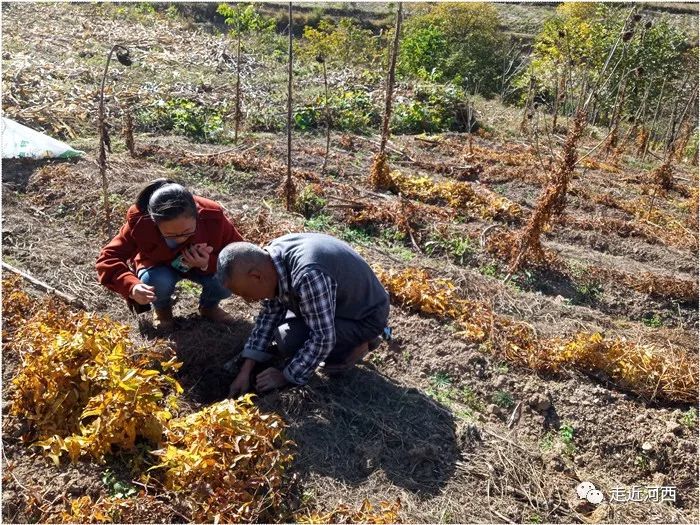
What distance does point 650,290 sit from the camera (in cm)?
558

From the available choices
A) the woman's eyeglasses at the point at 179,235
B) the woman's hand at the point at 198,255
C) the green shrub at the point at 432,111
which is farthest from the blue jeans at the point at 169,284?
the green shrub at the point at 432,111

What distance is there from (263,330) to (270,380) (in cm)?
28

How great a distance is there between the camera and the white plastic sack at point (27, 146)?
21.3 ft

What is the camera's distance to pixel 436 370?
3924 mm

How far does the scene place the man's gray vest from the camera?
2.90 metres

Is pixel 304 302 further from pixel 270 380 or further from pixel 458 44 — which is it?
pixel 458 44

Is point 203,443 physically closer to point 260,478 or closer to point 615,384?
point 260,478

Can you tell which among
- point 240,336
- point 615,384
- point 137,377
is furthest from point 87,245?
point 615,384

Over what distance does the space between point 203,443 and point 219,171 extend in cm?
516

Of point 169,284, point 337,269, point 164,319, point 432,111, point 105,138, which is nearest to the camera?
point 337,269

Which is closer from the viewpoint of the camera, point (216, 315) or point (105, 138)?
point (216, 315)

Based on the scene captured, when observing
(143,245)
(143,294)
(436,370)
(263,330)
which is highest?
(143,245)

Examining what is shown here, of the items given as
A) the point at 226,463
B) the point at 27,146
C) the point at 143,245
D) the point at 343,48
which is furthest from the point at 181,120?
the point at 226,463

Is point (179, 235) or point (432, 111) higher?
point (179, 235)
